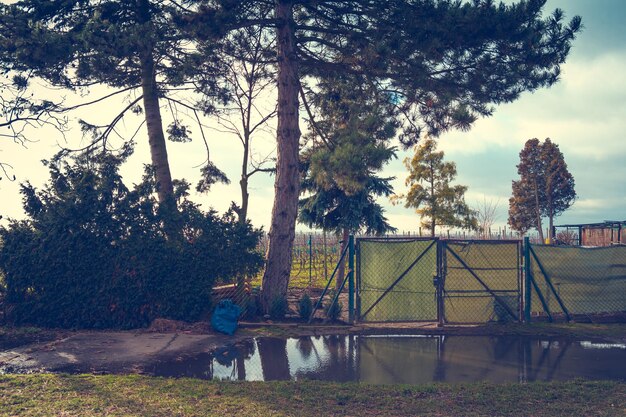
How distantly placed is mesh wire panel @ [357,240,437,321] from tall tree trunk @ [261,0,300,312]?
2.77 m

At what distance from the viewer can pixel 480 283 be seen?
41.0ft

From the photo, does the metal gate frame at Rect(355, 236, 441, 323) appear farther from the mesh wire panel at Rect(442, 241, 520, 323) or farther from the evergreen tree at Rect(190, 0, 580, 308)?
the evergreen tree at Rect(190, 0, 580, 308)

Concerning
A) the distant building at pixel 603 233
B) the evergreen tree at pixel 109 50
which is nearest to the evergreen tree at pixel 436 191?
the distant building at pixel 603 233

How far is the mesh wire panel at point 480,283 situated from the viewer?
12.5m

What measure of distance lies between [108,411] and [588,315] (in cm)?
1114

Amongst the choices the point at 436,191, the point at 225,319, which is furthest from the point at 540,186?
the point at 225,319

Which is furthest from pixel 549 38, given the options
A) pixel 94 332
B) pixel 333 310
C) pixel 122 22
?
pixel 94 332

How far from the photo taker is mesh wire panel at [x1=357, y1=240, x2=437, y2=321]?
12375 millimetres

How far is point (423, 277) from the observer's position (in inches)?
488

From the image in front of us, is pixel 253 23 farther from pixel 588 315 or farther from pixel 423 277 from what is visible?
pixel 588 315

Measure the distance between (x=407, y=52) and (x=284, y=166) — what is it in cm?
427

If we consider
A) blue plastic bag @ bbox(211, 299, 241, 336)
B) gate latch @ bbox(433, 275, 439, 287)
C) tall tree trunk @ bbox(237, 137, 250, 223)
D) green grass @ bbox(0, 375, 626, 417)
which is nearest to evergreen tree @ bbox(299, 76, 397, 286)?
tall tree trunk @ bbox(237, 137, 250, 223)

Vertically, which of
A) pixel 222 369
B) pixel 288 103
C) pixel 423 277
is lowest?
pixel 222 369

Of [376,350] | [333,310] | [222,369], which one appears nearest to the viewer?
[222,369]
